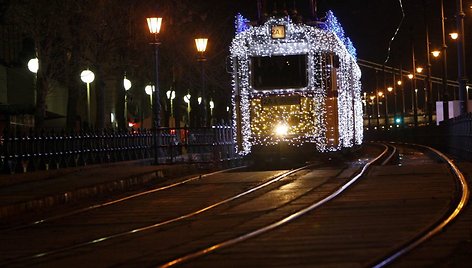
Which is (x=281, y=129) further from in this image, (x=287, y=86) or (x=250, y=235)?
(x=250, y=235)

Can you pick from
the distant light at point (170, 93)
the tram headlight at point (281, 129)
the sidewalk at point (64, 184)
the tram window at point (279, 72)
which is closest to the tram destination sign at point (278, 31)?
the tram window at point (279, 72)

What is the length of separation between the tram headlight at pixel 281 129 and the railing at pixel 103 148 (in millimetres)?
4063

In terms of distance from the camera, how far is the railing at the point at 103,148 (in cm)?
2508

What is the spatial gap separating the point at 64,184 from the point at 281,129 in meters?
8.53

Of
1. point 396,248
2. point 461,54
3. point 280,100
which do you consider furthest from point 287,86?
point 396,248

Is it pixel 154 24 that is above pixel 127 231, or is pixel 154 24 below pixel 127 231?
above

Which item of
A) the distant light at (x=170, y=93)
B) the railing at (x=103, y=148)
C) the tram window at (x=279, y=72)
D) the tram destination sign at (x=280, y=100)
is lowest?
the railing at (x=103, y=148)

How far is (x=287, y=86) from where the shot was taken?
1069 inches

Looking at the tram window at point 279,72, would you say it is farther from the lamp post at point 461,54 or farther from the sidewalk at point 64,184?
the lamp post at point 461,54

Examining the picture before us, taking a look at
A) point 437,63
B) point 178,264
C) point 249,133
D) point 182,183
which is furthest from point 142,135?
point 437,63

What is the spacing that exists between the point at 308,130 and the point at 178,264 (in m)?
18.1

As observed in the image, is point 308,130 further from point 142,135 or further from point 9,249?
point 9,249

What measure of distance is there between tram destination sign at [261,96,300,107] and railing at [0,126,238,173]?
4.32 meters

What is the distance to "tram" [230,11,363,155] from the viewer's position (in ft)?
88.2
